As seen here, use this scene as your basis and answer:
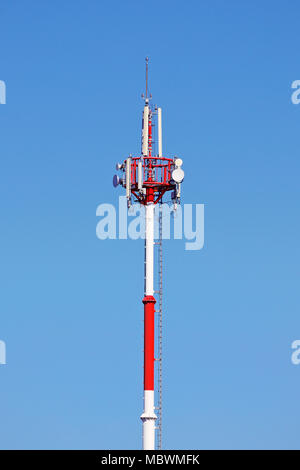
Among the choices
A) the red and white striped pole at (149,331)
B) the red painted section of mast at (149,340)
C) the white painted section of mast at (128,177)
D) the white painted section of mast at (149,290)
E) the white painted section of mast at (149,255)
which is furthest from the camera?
the white painted section of mast at (128,177)

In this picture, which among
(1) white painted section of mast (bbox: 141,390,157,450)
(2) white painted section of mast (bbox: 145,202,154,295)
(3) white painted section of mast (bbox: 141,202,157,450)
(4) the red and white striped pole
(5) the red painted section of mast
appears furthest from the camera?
(2) white painted section of mast (bbox: 145,202,154,295)

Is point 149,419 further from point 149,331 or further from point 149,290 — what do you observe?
point 149,290

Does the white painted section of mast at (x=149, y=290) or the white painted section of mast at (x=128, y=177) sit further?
the white painted section of mast at (x=128, y=177)

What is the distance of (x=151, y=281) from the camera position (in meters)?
167

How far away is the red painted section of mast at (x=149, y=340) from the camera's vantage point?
16512 centimetres

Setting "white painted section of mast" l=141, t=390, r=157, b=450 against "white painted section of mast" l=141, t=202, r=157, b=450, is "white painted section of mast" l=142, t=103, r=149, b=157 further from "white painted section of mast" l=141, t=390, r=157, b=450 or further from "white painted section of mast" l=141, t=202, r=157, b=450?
"white painted section of mast" l=141, t=390, r=157, b=450

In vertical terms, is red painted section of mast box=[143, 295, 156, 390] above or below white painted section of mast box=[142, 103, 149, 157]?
below

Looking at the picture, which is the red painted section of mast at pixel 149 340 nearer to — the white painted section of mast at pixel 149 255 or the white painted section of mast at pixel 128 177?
the white painted section of mast at pixel 149 255

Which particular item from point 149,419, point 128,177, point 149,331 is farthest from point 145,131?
point 149,419

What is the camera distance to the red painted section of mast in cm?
16512

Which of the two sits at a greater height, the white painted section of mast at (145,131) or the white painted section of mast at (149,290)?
the white painted section of mast at (145,131)

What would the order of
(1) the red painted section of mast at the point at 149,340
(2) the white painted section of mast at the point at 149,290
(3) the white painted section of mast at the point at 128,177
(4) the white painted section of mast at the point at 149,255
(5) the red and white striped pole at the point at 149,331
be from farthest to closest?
(3) the white painted section of mast at the point at 128,177
(4) the white painted section of mast at the point at 149,255
(1) the red painted section of mast at the point at 149,340
(5) the red and white striped pole at the point at 149,331
(2) the white painted section of mast at the point at 149,290

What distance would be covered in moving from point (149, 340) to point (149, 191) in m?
16.1
